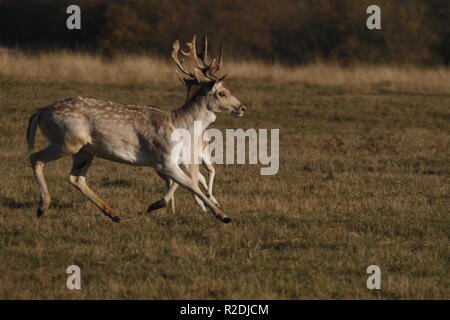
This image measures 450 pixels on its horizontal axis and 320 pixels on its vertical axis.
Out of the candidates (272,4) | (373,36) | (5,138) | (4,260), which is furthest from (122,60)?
(4,260)

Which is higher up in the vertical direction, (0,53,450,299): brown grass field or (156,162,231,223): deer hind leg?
(156,162,231,223): deer hind leg

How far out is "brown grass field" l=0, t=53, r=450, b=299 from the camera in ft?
24.5

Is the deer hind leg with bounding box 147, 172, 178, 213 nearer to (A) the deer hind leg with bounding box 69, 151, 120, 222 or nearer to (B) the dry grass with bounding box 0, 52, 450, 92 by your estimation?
(A) the deer hind leg with bounding box 69, 151, 120, 222

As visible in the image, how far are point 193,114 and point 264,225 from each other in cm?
161

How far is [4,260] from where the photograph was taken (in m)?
8.13

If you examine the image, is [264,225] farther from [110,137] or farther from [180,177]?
[110,137]

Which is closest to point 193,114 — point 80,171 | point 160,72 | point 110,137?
point 110,137

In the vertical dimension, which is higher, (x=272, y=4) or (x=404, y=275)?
(x=272, y=4)

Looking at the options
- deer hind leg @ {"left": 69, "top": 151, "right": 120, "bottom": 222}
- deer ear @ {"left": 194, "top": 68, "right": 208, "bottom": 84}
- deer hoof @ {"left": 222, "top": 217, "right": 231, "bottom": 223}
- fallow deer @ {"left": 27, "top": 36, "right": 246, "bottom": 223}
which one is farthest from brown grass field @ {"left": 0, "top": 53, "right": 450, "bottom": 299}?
deer ear @ {"left": 194, "top": 68, "right": 208, "bottom": 84}

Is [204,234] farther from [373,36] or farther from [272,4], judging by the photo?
[272,4]

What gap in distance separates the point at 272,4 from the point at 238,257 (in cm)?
3237

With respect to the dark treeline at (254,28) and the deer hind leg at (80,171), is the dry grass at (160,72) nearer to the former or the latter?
the dark treeline at (254,28)

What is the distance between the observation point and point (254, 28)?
38219 mm

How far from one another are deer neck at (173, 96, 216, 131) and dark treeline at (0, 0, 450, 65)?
21287 mm
